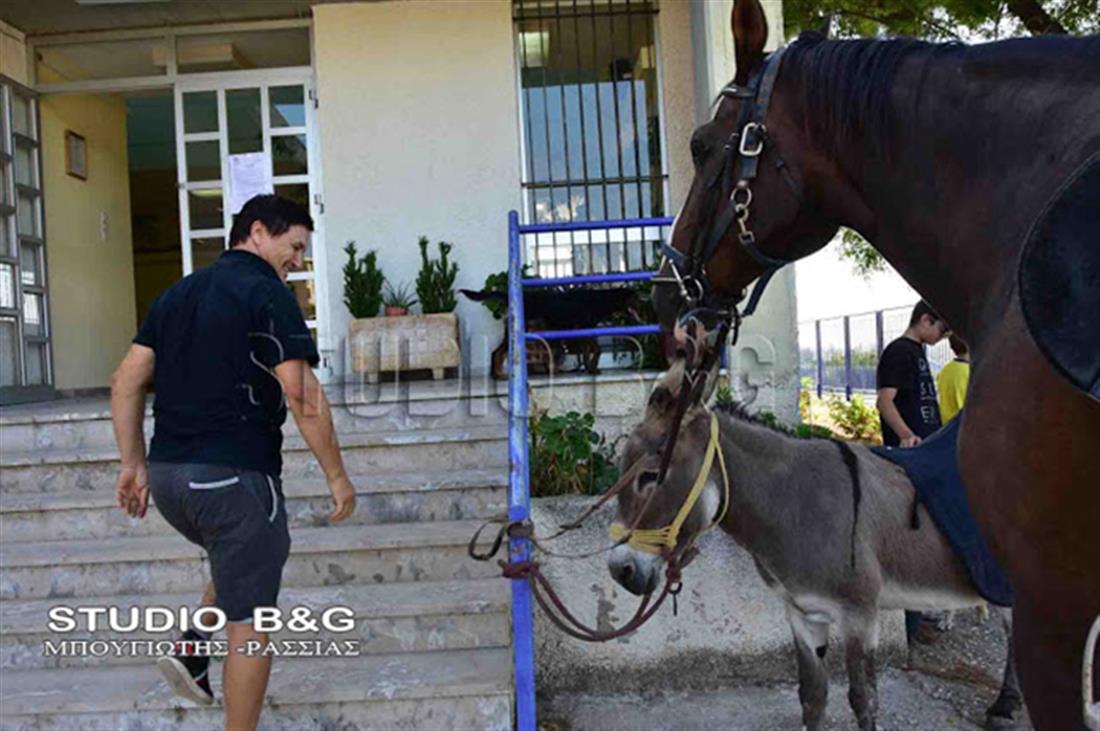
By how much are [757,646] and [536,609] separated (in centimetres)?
110

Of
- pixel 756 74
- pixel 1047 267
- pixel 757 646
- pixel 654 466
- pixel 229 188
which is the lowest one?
pixel 757 646

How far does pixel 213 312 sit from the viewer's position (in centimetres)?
273

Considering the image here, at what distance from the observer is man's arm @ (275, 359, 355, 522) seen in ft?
8.85

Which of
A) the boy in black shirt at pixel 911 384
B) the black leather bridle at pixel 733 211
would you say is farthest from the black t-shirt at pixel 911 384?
the black leather bridle at pixel 733 211

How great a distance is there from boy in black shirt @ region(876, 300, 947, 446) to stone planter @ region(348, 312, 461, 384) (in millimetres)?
3463

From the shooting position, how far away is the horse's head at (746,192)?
1761 millimetres

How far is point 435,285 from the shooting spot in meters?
7.17

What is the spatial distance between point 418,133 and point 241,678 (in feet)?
18.4

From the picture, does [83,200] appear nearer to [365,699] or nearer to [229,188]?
[229,188]

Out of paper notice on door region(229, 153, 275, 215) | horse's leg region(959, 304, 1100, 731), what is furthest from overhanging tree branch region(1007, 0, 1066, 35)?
horse's leg region(959, 304, 1100, 731)

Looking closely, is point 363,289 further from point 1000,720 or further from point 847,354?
point 847,354

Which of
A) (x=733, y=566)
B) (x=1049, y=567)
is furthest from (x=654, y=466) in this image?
(x=1049, y=567)

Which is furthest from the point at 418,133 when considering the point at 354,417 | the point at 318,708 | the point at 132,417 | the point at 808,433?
the point at 318,708

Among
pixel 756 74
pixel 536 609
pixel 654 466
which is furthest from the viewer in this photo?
pixel 536 609
